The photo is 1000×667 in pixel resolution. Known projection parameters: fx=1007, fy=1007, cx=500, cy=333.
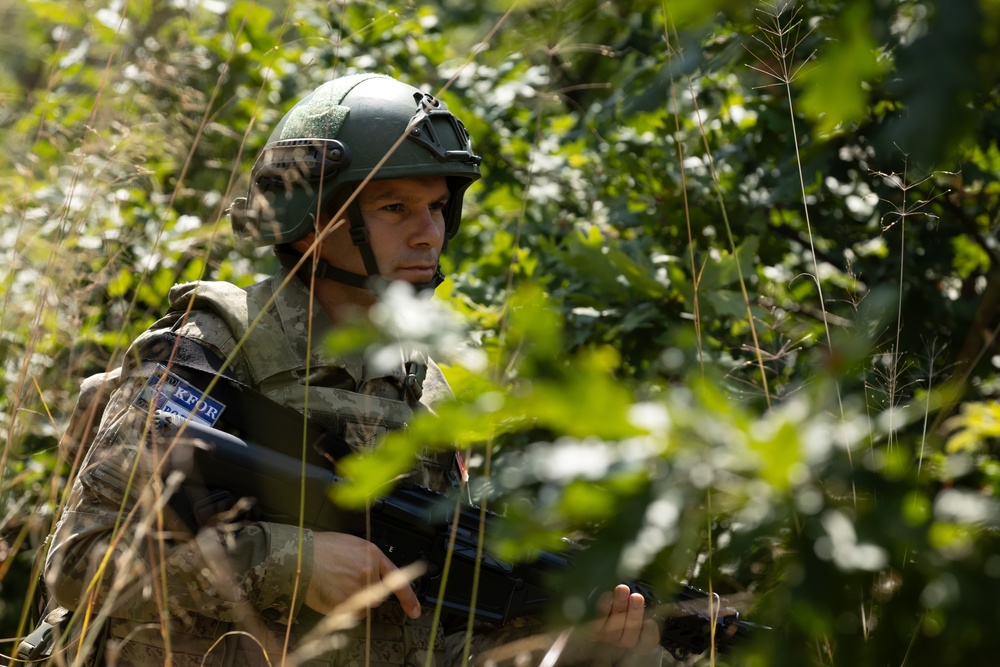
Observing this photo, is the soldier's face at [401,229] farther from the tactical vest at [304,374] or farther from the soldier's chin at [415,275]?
the tactical vest at [304,374]

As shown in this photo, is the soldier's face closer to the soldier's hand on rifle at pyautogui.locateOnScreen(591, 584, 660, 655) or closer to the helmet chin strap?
the helmet chin strap

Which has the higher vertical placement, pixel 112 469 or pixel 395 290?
pixel 395 290

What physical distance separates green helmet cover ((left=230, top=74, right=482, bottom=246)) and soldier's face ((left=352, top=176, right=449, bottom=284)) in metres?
0.05

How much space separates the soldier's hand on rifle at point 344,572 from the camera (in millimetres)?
2078

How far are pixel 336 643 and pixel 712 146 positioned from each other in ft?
8.68

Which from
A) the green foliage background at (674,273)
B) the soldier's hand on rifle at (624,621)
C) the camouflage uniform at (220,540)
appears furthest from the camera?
the soldier's hand on rifle at (624,621)

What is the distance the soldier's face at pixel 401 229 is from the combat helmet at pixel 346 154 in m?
0.03

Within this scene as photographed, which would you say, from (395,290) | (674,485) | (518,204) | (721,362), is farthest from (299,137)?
(674,485)

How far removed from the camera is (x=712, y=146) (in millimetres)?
3561

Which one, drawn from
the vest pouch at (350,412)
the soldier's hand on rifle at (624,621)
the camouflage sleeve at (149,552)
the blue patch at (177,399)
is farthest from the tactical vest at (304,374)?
the soldier's hand on rifle at (624,621)

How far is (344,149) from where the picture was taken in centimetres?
251

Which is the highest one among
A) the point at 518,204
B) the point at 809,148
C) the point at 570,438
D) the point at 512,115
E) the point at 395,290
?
the point at 395,290

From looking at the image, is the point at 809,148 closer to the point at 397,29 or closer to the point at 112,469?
the point at 397,29

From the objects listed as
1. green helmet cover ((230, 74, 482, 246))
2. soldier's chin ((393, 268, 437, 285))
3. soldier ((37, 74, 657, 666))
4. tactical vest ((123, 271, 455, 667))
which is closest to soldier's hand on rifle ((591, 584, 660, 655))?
soldier ((37, 74, 657, 666))
